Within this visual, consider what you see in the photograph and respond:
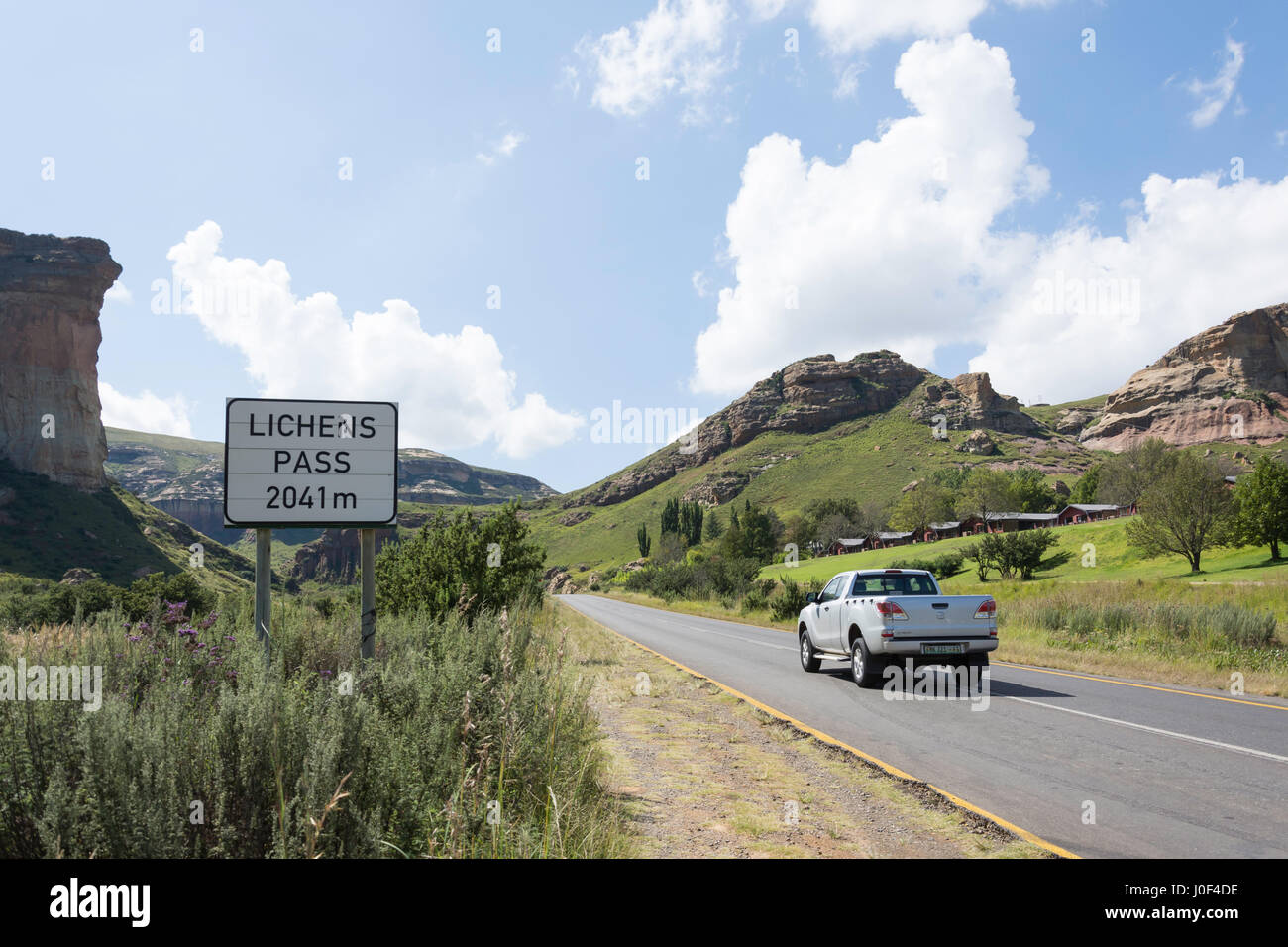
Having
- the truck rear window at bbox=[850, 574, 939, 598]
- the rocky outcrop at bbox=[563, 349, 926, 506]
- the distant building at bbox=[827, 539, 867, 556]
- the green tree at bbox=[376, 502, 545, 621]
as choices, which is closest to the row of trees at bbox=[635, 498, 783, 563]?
the distant building at bbox=[827, 539, 867, 556]

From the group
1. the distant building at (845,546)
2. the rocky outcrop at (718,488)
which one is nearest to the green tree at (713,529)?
the distant building at (845,546)

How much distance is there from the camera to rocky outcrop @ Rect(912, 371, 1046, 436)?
160 meters

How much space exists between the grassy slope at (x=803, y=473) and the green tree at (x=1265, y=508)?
61018mm

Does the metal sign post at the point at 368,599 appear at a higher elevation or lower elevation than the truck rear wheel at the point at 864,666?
higher

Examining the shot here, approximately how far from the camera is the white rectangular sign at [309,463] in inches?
227

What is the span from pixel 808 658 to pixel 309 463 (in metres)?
10.6

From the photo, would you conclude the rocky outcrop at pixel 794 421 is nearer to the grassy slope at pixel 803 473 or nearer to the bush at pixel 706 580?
the grassy slope at pixel 803 473

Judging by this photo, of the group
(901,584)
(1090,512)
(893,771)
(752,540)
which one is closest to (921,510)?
(1090,512)

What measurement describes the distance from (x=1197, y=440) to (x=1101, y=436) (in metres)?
23.6

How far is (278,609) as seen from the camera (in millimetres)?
7938

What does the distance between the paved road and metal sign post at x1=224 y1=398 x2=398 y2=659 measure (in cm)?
529

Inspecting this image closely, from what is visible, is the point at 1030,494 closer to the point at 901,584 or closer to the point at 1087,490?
the point at 1087,490
